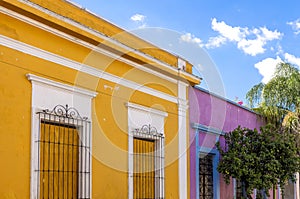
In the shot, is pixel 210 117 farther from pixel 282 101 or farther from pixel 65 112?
pixel 65 112

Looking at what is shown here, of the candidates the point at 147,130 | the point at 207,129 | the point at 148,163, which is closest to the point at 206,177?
the point at 207,129

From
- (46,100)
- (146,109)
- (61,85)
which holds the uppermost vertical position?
(61,85)

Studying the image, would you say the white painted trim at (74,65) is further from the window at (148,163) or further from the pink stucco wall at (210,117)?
the pink stucco wall at (210,117)

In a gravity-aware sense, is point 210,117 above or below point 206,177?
above

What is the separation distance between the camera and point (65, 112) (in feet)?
20.8

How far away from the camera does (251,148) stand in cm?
990

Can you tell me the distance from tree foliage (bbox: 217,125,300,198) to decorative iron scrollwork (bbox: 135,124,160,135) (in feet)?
6.79

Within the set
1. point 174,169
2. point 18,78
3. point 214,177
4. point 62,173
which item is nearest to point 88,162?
point 62,173

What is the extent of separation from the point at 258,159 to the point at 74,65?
4.68 meters

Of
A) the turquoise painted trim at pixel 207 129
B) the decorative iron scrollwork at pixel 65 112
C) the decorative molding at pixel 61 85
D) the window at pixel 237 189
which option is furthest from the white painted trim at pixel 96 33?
the window at pixel 237 189

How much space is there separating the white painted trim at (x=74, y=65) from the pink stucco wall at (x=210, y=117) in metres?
0.99

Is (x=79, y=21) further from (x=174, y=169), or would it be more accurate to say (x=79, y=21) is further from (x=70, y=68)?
(x=174, y=169)

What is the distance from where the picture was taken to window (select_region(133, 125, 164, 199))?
305 inches

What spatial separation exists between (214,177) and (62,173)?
465 cm
